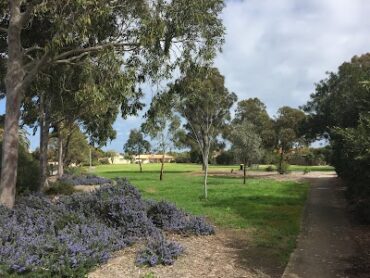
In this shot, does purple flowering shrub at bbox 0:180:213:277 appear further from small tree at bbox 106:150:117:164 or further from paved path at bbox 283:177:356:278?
small tree at bbox 106:150:117:164

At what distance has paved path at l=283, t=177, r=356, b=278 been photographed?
371 inches

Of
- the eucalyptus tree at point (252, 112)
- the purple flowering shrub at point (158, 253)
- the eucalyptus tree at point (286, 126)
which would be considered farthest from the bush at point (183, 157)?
the purple flowering shrub at point (158, 253)

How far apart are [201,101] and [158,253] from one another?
17.3m

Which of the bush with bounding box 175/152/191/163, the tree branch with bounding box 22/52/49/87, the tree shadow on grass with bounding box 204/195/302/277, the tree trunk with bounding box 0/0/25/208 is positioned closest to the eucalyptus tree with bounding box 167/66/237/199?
the tree shadow on grass with bounding box 204/195/302/277

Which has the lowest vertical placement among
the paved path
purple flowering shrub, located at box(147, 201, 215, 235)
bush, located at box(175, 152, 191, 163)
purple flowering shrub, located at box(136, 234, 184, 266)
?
the paved path

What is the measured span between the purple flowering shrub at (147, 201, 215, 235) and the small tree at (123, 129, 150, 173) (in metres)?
41.7

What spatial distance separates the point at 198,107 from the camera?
1051 inches

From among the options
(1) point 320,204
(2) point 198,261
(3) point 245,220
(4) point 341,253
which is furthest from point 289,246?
(1) point 320,204

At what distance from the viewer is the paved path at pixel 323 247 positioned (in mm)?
9422

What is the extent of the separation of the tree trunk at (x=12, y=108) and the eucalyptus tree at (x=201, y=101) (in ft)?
13.8

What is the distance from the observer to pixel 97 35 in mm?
14461

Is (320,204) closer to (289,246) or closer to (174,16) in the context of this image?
(289,246)

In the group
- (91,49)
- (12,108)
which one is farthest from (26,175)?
(91,49)

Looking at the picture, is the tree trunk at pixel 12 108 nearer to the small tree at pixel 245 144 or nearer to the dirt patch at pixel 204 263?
the dirt patch at pixel 204 263
